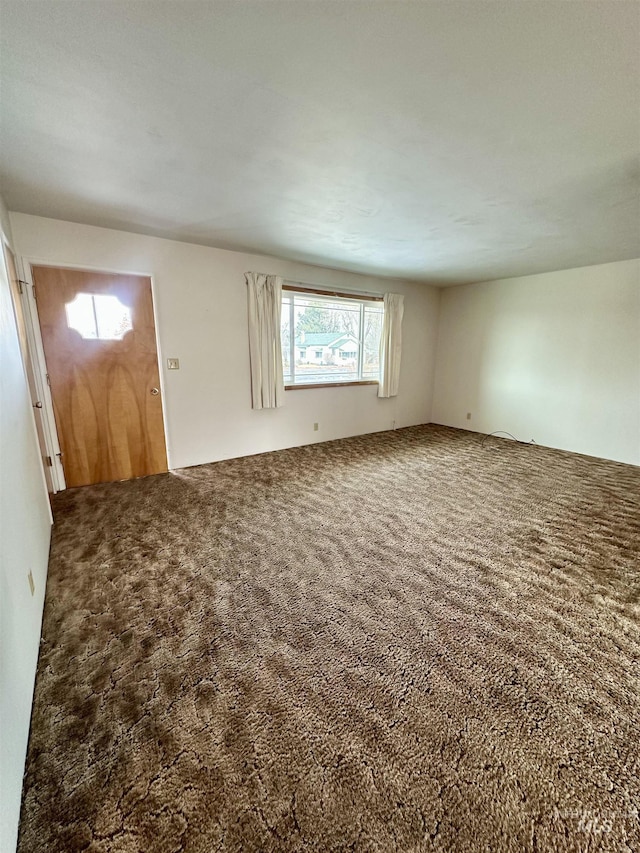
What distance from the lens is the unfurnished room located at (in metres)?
1.09

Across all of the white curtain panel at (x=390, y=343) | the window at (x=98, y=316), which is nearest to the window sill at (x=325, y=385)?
the white curtain panel at (x=390, y=343)

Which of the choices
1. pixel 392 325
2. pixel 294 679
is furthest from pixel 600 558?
pixel 392 325

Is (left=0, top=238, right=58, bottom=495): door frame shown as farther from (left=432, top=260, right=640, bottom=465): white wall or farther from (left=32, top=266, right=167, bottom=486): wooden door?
(left=432, top=260, right=640, bottom=465): white wall

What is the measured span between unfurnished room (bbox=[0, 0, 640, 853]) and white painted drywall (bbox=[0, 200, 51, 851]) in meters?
0.03

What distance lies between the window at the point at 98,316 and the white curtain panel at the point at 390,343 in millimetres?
3509

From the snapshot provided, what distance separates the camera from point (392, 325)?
540cm

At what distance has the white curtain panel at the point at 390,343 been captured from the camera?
5.31 m

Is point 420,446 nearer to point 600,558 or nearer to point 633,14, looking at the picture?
point 600,558

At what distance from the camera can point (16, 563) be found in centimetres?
143

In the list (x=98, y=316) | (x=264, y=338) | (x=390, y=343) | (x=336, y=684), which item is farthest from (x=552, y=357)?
(x=98, y=316)

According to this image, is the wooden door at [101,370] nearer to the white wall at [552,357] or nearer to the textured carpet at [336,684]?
the textured carpet at [336,684]

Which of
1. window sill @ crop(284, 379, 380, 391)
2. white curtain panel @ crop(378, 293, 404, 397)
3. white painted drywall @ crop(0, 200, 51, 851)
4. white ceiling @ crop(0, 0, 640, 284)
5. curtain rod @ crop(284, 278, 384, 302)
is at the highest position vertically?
white ceiling @ crop(0, 0, 640, 284)

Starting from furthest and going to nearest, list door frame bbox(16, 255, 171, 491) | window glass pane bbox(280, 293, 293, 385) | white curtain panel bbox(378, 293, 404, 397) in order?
white curtain panel bbox(378, 293, 404, 397), window glass pane bbox(280, 293, 293, 385), door frame bbox(16, 255, 171, 491)

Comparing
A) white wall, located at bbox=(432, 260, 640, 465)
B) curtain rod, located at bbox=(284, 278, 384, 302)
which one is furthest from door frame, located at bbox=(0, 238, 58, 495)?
white wall, located at bbox=(432, 260, 640, 465)
